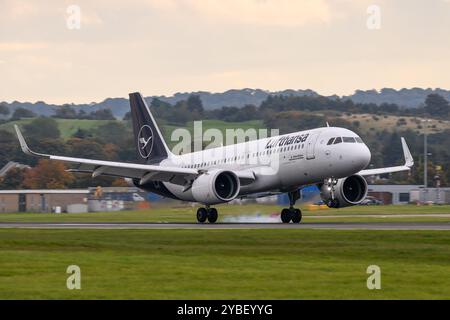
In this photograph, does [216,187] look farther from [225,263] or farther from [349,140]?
[225,263]

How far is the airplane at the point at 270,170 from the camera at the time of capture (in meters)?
54.5

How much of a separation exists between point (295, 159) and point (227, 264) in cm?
2503

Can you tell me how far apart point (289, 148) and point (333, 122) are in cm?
12440

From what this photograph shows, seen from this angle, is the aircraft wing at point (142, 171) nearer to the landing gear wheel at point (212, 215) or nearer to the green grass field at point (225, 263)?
the landing gear wheel at point (212, 215)

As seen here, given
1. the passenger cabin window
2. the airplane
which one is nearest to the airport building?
the airplane

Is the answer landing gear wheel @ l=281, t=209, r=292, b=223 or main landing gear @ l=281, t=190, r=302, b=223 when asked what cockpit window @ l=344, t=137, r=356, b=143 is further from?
landing gear wheel @ l=281, t=209, r=292, b=223

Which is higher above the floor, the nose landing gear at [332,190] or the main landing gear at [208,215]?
the nose landing gear at [332,190]

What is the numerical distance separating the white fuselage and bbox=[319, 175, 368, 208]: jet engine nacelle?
1.20 metres

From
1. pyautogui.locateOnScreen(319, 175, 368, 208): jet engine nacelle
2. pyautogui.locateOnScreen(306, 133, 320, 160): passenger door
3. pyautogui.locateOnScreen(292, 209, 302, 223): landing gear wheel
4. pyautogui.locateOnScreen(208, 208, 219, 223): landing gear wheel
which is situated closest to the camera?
pyautogui.locateOnScreen(306, 133, 320, 160): passenger door

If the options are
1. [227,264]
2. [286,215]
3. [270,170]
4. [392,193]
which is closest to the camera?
[227,264]

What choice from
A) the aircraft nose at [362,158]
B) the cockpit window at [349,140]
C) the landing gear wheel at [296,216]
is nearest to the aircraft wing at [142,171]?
the landing gear wheel at [296,216]

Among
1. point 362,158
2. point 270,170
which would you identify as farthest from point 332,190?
point 270,170

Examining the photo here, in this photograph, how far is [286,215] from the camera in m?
59.0

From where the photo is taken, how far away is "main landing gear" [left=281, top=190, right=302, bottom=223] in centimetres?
5869
